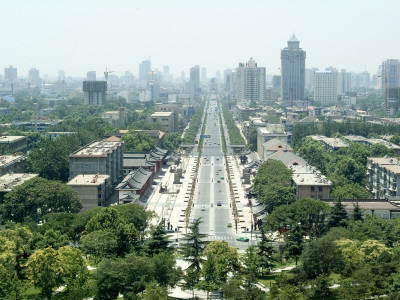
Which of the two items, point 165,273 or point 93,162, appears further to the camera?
point 93,162

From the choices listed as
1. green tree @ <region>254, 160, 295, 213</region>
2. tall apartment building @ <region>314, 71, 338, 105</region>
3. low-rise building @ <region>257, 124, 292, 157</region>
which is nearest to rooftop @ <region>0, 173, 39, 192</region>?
green tree @ <region>254, 160, 295, 213</region>

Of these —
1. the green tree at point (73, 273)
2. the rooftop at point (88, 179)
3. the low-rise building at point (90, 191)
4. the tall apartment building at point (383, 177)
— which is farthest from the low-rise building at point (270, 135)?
the green tree at point (73, 273)

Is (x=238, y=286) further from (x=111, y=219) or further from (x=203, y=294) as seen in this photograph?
(x=111, y=219)

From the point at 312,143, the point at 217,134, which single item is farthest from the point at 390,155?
the point at 217,134

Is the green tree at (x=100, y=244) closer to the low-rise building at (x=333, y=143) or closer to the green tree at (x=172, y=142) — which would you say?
the low-rise building at (x=333, y=143)

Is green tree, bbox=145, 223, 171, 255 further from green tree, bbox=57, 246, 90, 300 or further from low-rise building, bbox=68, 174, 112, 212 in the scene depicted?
low-rise building, bbox=68, 174, 112, 212

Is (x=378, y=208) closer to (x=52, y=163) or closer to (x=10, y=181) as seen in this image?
(x=10, y=181)

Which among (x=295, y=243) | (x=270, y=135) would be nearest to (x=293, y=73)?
(x=270, y=135)
